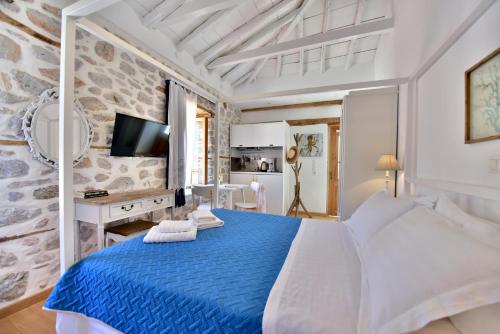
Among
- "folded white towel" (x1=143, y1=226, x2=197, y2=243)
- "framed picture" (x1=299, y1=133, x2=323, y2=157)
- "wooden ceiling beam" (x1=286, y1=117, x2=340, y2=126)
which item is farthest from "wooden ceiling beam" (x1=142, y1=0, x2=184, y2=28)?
"framed picture" (x1=299, y1=133, x2=323, y2=157)

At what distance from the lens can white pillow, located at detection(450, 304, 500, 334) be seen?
2.04ft

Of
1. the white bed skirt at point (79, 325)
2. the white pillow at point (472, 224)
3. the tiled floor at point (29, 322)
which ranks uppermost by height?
the white pillow at point (472, 224)

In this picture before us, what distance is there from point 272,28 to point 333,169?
3187mm

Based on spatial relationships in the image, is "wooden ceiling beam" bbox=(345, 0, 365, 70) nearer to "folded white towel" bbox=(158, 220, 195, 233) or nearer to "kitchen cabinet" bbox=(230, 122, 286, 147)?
"kitchen cabinet" bbox=(230, 122, 286, 147)

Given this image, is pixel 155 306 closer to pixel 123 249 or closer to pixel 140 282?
pixel 140 282

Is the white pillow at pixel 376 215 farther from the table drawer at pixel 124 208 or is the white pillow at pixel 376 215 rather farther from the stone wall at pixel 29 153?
the stone wall at pixel 29 153

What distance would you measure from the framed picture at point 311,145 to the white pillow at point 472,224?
3.75 metres

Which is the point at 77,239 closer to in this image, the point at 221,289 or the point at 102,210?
the point at 102,210

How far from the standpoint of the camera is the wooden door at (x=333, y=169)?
16.2 ft

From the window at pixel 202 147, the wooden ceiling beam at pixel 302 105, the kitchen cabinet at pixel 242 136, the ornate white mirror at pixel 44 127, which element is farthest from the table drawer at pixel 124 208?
the wooden ceiling beam at pixel 302 105

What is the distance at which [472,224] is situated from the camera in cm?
98

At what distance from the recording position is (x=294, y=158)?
190 inches

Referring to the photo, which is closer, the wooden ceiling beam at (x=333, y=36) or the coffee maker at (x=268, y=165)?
the wooden ceiling beam at (x=333, y=36)

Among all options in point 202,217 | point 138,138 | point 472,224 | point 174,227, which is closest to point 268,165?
point 138,138
